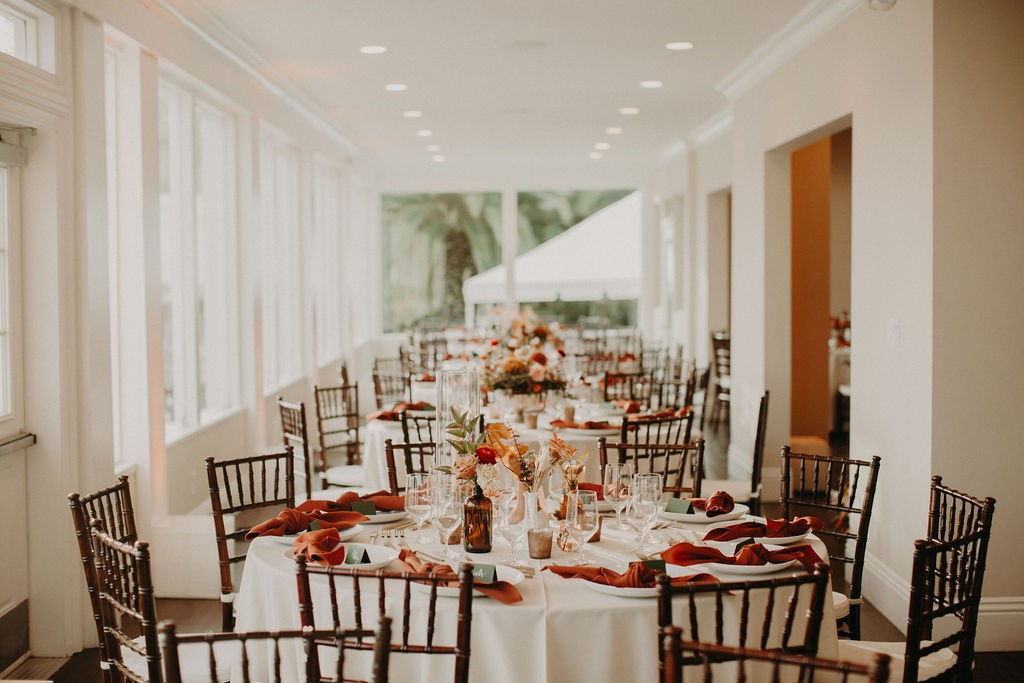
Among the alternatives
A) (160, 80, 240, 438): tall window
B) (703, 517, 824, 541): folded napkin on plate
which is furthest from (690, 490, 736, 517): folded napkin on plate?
(160, 80, 240, 438): tall window

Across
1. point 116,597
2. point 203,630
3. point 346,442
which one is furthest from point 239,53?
point 116,597

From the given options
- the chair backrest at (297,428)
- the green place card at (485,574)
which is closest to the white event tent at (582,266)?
the chair backrest at (297,428)

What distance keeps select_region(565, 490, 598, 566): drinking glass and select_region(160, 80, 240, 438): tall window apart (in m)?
4.27

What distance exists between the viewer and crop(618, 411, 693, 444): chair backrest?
5.05 metres

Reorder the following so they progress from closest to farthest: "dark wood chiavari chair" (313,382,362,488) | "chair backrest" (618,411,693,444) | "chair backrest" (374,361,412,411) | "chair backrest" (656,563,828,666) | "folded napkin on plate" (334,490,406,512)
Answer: "chair backrest" (656,563,828,666), "folded napkin on plate" (334,490,406,512), "chair backrest" (618,411,693,444), "dark wood chiavari chair" (313,382,362,488), "chair backrest" (374,361,412,411)

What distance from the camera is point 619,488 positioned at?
3.23m

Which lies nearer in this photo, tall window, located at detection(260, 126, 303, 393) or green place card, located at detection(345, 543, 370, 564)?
green place card, located at detection(345, 543, 370, 564)

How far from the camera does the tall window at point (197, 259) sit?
21.9 feet

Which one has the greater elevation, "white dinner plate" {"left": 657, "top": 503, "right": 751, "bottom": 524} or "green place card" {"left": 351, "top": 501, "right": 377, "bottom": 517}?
"green place card" {"left": 351, "top": 501, "right": 377, "bottom": 517}

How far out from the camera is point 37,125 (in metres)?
Result: 4.31

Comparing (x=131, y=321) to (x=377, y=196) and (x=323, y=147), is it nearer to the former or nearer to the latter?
(x=323, y=147)

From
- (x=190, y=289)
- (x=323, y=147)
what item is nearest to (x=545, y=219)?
(x=323, y=147)

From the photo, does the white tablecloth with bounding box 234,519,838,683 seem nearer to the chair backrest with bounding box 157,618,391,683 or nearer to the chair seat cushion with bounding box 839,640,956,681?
the chair backrest with bounding box 157,618,391,683

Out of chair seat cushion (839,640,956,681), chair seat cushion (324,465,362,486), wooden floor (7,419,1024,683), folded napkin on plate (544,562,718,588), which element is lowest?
wooden floor (7,419,1024,683)
